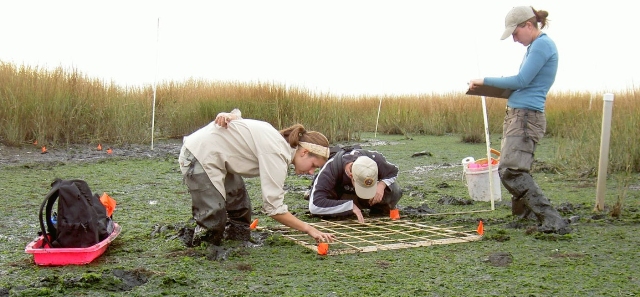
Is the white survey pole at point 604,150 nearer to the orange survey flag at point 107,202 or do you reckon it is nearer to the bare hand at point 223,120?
the bare hand at point 223,120

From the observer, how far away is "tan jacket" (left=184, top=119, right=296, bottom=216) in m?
3.60

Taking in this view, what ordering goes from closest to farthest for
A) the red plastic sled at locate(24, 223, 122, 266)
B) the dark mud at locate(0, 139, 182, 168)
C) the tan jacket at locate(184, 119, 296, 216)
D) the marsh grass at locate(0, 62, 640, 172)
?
the red plastic sled at locate(24, 223, 122, 266) < the tan jacket at locate(184, 119, 296, 216) < the marsh grass at locate(0, 62, 640, 172) < the dark mud at locate(0, 139, 182, 168)

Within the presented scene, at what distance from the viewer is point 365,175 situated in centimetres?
438

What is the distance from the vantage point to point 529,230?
4320 mm

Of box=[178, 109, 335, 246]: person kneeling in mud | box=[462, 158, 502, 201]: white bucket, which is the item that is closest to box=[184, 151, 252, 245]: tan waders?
box=[178, 109, 335, 246]: person kneeling in mud

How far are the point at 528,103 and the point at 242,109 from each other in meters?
7.37

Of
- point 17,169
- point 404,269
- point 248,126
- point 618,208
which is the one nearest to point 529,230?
point 618,208

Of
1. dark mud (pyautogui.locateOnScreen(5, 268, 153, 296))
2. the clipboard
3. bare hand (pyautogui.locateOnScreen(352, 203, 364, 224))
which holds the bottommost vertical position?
dark mud (pyautogui.locateOnScreen(5, 268, 153, 296))

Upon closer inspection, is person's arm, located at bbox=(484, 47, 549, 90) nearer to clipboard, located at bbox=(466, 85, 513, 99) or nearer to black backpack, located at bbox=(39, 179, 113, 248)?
clipboard, located at bbox=(466, 85, 513, 99)

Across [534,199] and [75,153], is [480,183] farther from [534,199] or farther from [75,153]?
[75,153]

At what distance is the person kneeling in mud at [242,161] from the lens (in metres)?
3.61

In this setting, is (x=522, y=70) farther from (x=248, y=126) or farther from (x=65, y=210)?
(x=65, y=210)

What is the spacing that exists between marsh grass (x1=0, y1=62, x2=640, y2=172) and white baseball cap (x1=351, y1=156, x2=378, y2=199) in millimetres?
3747

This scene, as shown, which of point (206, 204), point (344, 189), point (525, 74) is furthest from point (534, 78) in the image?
point (206, 204)
